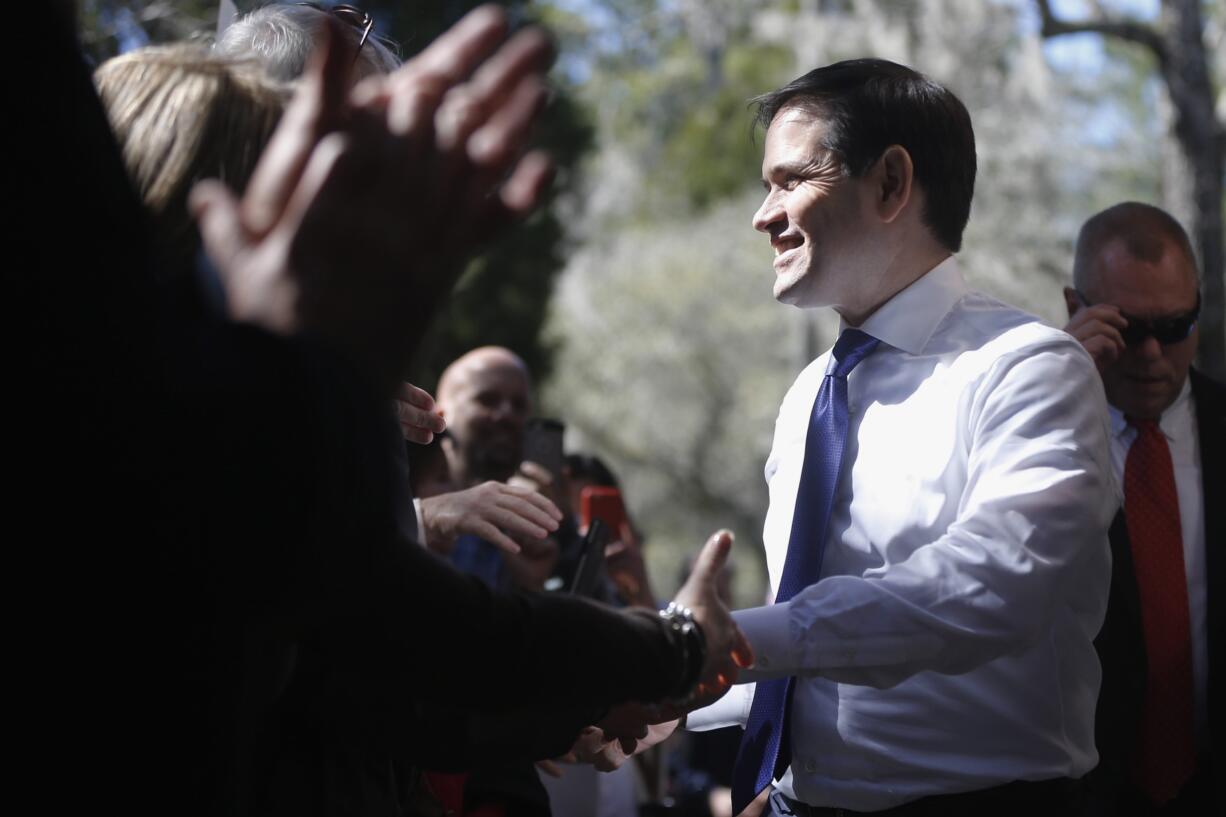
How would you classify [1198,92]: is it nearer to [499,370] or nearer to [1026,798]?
[499,370]

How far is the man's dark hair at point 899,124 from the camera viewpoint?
2.83 m

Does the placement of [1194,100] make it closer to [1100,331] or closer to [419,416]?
[1100,331]

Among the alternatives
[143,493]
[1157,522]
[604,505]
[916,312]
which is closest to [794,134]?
[916,312]

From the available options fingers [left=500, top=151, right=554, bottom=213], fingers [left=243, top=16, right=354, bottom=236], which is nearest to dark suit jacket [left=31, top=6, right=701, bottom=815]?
fingers [left=243, top=16, right=354, bottom=236]

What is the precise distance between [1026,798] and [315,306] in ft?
5.66

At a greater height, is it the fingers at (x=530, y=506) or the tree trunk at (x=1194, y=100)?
the tree trunk at (x=1194, y=100)

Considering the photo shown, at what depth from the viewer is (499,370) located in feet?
18.9

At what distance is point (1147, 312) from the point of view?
3725mm

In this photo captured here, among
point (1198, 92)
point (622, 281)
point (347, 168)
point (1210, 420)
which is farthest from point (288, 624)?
point (622, 281)

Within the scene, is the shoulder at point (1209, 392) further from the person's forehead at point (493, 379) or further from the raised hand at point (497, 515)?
the person's forehead at point (493, 379)

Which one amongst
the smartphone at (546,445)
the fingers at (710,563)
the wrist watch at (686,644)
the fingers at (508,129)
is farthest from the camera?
the smartphone at (546,445)

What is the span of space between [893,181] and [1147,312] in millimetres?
1280

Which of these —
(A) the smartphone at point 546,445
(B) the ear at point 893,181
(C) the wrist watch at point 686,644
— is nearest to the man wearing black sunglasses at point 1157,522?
(B) the ear at point 893,181

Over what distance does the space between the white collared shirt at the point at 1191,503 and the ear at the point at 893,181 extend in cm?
112
